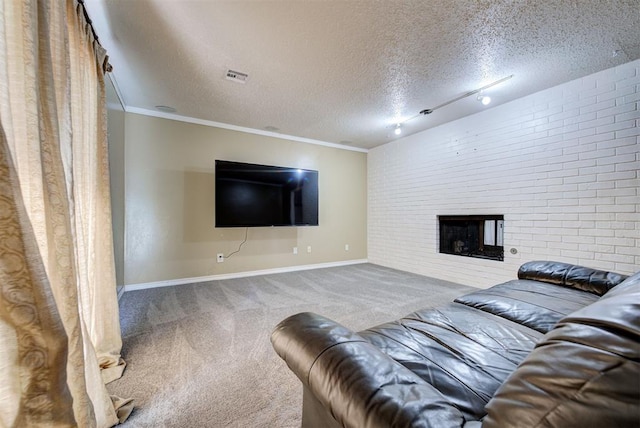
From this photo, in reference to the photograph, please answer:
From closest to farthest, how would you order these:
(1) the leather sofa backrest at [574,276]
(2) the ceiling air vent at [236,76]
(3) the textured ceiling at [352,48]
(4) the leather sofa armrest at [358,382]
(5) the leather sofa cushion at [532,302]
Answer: (4) the leather sofa armrest at [358,382] → (5) the leather sofa cushion at [532,302] → (1) the leather sofa backrest at [574,276] → (3) the textured ceiling at [352,48] → (2) the ceiling air vent at [236,76]

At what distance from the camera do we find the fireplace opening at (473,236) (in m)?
3.47

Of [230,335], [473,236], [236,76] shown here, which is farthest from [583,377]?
[473,236]

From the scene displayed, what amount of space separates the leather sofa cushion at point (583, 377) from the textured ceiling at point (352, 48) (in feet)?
6.90

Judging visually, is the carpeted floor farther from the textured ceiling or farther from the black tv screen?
the textured ceiling

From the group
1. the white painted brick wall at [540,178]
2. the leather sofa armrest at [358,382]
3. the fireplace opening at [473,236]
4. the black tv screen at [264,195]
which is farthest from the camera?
the black tv screen at [264,195]

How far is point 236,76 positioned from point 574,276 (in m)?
3.44

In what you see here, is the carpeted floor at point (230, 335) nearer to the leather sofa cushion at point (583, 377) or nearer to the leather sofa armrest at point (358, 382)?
the leather sofa armrest at point (358, 382)

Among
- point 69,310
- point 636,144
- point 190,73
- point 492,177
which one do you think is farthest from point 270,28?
point 636,144

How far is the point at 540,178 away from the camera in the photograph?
300cm

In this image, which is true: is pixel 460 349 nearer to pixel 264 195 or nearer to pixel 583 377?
pixel 583 377

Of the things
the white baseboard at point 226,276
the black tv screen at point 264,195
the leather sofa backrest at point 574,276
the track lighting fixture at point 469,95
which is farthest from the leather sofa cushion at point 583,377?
the white baseboard at point 226,276

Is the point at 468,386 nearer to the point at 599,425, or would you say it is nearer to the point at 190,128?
the point at 599,425

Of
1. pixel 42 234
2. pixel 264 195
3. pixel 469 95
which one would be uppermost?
pixel 469 95

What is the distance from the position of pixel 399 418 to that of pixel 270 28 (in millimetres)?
2479
